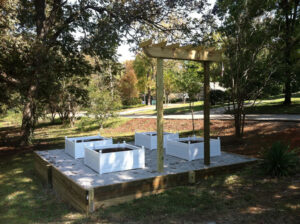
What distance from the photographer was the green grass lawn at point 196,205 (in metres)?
4.48

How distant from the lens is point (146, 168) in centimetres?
675

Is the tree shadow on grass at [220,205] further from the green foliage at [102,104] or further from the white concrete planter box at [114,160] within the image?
the green foliage at [102,104]

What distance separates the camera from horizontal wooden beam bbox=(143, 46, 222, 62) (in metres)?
6.02

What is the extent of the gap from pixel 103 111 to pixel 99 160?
46.8 ft

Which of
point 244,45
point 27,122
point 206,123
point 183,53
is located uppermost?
point 244,45

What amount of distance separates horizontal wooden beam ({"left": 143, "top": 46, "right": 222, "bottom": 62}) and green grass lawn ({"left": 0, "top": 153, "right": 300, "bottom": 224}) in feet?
9.96

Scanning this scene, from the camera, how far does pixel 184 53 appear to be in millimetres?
6590

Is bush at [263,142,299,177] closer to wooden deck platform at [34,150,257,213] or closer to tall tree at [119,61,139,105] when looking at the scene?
wooden deck platform at [34,150,257,213]

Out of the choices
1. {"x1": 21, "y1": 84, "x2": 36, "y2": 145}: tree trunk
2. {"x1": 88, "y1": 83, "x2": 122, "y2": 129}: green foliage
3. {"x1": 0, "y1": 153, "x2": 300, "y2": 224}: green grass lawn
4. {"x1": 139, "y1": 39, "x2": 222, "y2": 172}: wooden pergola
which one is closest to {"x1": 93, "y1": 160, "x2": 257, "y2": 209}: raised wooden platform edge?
{"x1": 0, "y1": 153, "x2": 300, "y2": 224}: green grass lawn

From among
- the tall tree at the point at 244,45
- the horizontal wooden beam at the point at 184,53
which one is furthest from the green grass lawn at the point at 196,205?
the tall tree at the point at 244,45

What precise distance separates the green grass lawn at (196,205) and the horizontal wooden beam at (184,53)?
3036 mm

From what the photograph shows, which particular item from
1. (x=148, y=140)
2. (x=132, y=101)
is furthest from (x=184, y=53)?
(x=132, y=101)

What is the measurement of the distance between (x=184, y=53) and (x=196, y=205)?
141 inches

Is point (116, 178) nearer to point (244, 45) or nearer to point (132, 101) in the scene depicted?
point (244, 45)
